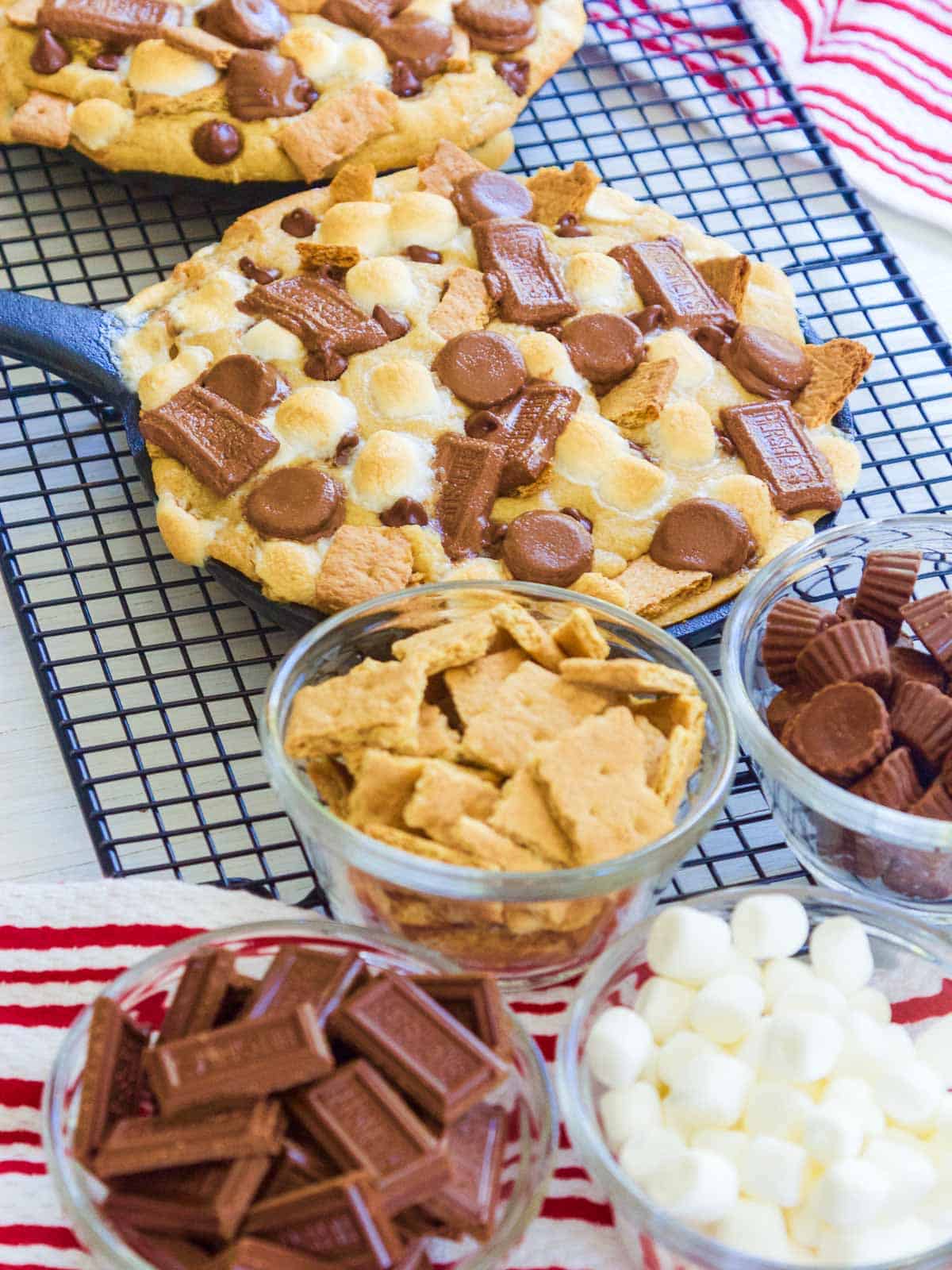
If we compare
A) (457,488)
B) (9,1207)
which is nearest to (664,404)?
(457,488)

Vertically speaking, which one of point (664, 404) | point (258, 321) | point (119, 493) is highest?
point (664, 404)

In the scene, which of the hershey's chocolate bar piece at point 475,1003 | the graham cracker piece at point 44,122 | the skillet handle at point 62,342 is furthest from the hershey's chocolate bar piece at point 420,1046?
the graham cracker piece at point 44,122

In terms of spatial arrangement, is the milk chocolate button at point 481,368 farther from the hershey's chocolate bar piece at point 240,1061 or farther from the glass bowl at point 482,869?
the hershey's chocolate bar piece at point 240,1061

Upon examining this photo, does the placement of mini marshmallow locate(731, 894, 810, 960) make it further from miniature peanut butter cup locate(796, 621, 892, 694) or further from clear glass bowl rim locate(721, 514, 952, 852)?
miniature peanut butter cup locate(796, 621, 892, 694)

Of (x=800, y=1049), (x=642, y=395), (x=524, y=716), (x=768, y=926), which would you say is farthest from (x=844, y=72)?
(x=800, y=1049)

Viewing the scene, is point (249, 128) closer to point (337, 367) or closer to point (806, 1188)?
point (337, 367)

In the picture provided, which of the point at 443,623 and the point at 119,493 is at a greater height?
the point at 443,623
